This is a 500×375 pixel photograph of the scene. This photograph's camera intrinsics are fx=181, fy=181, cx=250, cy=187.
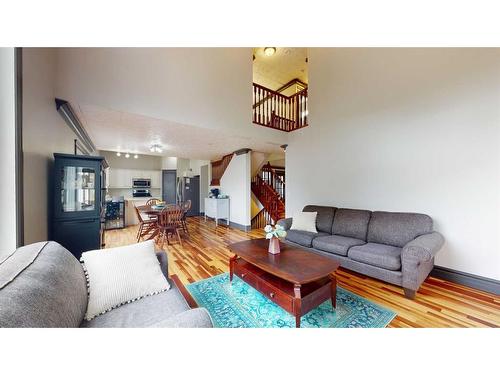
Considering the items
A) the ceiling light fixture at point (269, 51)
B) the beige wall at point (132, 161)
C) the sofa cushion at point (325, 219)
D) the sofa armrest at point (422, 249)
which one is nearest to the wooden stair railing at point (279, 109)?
the ceiling light fixture at point (269, 51)

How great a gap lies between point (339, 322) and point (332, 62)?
4.36 meters

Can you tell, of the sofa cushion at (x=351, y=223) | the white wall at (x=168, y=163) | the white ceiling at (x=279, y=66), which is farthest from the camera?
the white wall at (x=168, y=163)

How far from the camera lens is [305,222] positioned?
10.7 ft

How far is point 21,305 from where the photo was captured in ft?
2.14

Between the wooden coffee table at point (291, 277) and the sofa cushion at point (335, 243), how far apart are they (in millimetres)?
773

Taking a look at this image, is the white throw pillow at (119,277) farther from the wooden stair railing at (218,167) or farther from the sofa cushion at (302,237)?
the wooden stair railing at (218,167)

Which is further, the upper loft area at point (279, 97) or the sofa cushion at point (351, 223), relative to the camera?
the upper loft area at point (279, 97)

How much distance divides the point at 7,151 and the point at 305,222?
140 inches

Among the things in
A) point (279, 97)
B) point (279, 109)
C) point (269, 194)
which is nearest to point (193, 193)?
point (269, 194)

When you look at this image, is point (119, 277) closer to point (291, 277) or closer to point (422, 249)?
point (291, 277)

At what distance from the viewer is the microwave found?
696 centimetres

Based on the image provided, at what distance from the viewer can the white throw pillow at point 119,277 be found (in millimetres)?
1128
